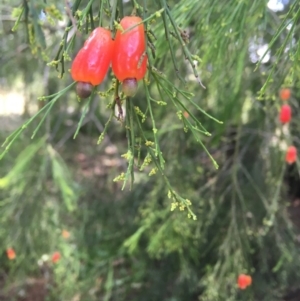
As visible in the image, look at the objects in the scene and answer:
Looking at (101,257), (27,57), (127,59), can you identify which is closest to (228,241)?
(101,257)

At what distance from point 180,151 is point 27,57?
65.1 inches

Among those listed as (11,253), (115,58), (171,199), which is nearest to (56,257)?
(11,253)

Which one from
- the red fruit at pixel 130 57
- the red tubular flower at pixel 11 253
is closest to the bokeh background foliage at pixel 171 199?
the red tubular flower at pixel 11 253

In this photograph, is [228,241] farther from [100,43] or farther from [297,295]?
[100,43]

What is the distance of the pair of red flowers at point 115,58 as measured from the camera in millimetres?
685

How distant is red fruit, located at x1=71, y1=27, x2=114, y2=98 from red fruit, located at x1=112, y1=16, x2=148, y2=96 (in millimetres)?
14

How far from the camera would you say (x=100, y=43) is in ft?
2.28

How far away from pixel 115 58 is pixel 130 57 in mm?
29

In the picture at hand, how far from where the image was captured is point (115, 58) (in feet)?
2.29

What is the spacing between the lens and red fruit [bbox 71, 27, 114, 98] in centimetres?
69

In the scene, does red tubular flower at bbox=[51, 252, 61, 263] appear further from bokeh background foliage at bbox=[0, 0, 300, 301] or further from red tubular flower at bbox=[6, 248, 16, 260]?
red tubular flower at bbox=[6, 248, 16, 260]

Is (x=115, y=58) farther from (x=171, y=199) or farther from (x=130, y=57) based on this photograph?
(x=171, y=199)

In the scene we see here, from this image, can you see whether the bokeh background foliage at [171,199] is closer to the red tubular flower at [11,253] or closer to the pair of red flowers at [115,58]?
the red tubular flower at [11,253]

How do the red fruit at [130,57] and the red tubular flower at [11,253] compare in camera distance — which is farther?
the red tubular flower at [11,253]
